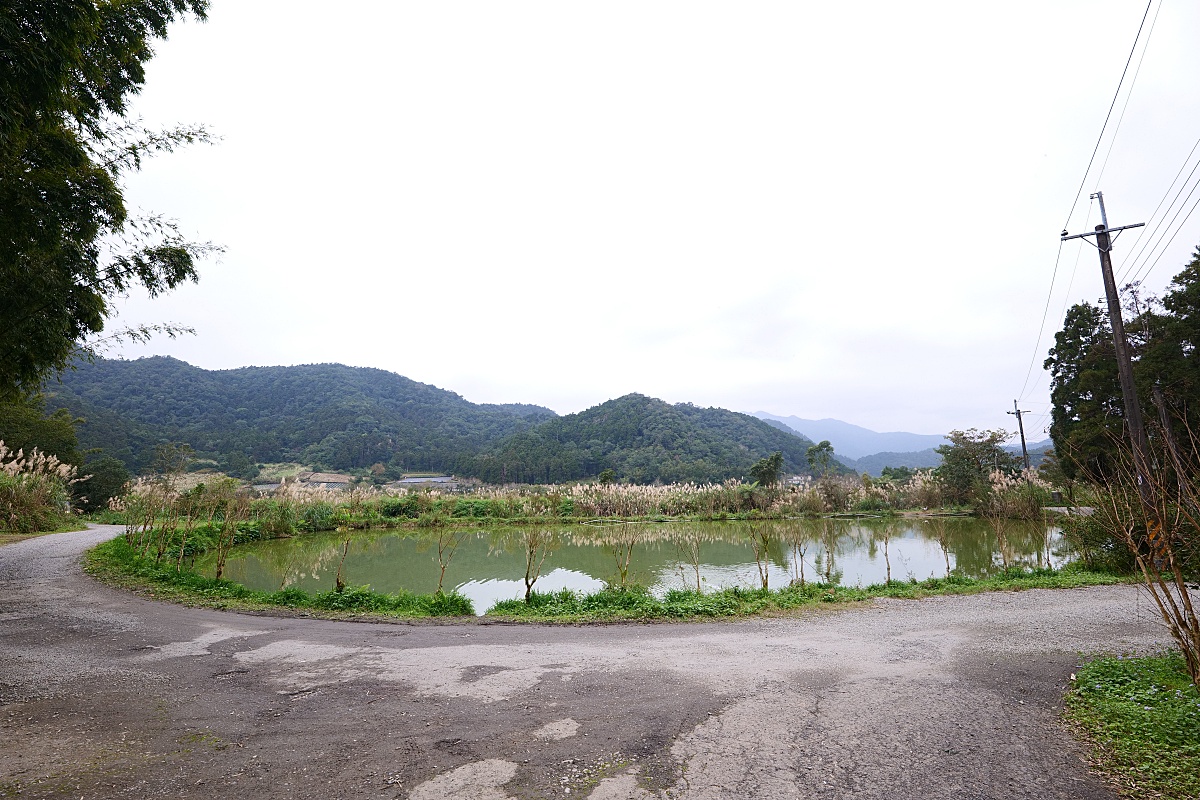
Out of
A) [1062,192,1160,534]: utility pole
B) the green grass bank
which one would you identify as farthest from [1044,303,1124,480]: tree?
the green grass bank

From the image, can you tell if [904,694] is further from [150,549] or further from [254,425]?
[254,425]

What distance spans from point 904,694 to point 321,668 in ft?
16.2

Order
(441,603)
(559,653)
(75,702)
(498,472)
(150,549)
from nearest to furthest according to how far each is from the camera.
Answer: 1. (75,702)
2. (559,653)
3. (441,603)
4. (150,549)
5. (498,472)

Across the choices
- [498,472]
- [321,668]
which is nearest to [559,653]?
[321,668]

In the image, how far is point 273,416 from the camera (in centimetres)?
6688

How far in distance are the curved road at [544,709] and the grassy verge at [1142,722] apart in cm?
18

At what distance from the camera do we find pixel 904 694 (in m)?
4.12

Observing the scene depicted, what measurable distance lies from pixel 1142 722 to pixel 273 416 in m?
77.4

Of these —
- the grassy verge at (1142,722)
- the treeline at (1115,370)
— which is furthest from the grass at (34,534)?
the treeline at (1115,370)

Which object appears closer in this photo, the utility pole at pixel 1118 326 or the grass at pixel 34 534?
the utility pole at pixel 1118 326

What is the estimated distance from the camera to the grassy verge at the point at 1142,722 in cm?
Result: 283

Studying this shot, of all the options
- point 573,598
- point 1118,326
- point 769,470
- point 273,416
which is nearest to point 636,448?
point 769,470

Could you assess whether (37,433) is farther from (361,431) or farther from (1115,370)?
(1115,370)

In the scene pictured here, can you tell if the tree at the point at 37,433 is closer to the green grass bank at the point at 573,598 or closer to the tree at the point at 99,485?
the tree at the point at 99,485
